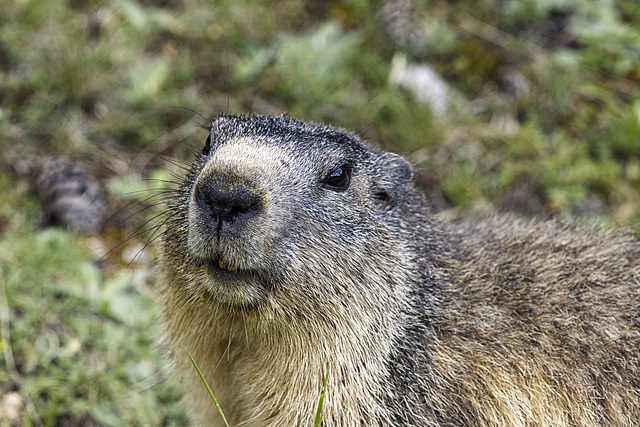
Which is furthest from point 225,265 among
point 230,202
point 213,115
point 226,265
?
point 213,115

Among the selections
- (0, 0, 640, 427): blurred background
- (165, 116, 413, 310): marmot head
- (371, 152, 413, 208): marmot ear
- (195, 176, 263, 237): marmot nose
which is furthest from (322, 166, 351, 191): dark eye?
(0, 0, 640, 427): blurred background

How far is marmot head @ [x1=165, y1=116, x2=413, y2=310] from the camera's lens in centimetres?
302

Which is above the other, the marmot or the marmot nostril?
the marmot nostril

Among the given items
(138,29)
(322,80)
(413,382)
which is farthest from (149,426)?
(138,29)

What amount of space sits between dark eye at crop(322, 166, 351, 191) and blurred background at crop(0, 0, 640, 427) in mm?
2027

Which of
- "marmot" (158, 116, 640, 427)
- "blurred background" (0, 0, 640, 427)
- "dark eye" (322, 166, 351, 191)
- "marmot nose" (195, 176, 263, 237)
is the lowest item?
"blurred background" (0, 0, 640, 427)

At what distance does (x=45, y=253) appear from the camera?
5633 mm

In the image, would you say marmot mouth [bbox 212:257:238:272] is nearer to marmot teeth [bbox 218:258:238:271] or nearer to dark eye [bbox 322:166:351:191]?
marmot teeth [bbox 218:258:238:271]

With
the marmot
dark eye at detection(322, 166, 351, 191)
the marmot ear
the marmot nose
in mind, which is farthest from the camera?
the marmot ear

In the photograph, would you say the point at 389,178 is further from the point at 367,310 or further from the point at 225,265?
the point at 225,265

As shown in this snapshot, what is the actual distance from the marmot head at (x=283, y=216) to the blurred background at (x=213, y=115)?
181cm

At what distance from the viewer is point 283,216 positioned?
3.12 meters

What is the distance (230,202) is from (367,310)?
996 mm

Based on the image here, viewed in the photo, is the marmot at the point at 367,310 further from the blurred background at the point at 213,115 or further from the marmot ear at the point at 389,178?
the blurred background at the point at 213,115
